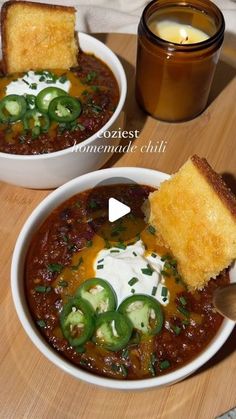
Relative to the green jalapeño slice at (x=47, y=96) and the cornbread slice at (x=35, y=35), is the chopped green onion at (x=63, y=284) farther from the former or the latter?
the cornbread slice at (x=35, y=35)

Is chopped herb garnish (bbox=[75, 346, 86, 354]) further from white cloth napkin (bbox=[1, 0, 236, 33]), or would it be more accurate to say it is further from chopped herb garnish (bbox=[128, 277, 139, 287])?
white cloth napkin (bbox=[1, 0, 236, 33])

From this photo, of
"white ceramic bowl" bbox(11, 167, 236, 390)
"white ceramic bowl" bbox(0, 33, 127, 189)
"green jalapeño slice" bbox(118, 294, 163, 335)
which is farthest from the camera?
"white ceramic bowl" bbox(0, 33, 127, 189)

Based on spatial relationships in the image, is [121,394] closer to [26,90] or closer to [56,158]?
[56,158]

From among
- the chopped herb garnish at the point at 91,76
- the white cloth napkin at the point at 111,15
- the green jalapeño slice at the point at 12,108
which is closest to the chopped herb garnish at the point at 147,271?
the green jalapeño slice at the point at 12,108

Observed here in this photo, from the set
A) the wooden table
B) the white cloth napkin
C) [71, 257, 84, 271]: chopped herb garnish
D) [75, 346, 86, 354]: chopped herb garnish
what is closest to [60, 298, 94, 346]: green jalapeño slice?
[75, 346, 86, 354]: chopped herb garnish

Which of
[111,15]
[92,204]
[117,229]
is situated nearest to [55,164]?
[92,204]

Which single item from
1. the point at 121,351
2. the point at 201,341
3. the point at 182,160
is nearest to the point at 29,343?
the point at 121,351
